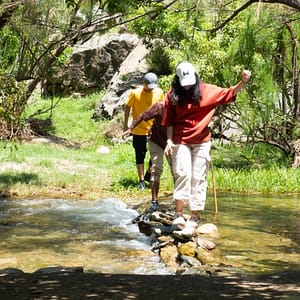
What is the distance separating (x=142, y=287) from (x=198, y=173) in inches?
85.0

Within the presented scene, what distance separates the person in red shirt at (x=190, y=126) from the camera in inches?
264

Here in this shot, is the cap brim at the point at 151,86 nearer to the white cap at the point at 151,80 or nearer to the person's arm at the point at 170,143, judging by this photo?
the white cap at the point at 151,80

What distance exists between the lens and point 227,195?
1061 centimetres

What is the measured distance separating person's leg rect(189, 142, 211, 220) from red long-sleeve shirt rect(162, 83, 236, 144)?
91 millimetres

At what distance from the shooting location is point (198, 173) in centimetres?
697

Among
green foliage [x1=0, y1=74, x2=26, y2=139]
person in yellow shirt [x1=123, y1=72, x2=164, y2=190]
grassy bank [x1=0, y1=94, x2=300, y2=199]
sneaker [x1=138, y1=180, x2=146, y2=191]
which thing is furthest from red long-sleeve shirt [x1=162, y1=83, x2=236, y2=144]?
sneaker [x1=138, y1=180, x2=146, y2=191]

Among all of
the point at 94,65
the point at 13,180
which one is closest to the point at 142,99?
the point at 13,180

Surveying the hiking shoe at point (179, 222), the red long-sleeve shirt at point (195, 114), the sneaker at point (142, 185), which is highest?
the red long-sleeve shirt at point (195, 114)

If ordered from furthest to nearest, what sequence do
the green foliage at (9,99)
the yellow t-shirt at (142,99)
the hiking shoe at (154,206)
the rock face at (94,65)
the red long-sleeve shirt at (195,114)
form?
the rock face at (94,65), the yellow t-shirt at (142,99), the green foliage at (9,99), the hiking shoe at (154,206), the red long-sleeve shirt at (195,114)

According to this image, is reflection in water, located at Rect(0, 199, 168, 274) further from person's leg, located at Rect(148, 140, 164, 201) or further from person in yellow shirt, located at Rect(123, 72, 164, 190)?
person in yellow shirt, located at Rect(123, 72, 164, 190)

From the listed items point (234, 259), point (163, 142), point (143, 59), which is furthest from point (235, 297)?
point (143, 59)

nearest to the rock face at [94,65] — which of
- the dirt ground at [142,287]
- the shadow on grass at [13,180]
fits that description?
the shadow on grass at [13,180]

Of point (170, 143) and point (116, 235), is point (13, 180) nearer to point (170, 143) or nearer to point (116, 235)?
point (116, 235)

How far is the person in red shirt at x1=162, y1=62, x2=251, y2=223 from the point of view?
6.71 m
